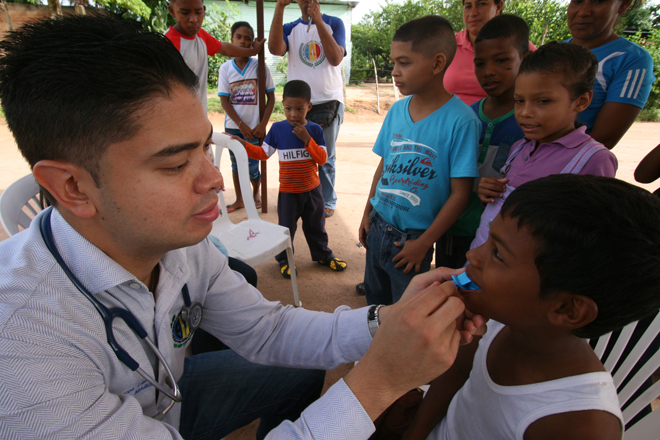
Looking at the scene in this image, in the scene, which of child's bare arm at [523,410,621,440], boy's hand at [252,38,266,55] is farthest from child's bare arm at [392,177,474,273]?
boy's hand at [252,38,266,55]

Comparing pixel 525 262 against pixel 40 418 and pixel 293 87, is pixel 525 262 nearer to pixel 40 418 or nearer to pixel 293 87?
pixel 40 418

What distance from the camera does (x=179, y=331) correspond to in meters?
1.19

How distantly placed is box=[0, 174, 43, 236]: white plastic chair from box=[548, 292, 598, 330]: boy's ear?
6.88 feet

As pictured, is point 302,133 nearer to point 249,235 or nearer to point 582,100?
point 249,235

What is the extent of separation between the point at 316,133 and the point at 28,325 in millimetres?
2622

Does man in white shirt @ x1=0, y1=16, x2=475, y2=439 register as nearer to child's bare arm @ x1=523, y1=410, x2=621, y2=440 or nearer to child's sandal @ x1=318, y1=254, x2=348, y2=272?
child's bare arm @ x1=523, y1=410, x2=621, y2=440

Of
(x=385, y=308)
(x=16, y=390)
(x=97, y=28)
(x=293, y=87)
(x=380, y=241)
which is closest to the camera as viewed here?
(x=16, y=390)

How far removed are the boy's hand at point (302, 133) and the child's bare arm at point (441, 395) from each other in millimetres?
2107

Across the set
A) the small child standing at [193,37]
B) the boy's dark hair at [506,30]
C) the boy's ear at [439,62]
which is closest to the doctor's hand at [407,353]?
the boy's ear at [439,62]

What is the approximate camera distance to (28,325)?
76 cm

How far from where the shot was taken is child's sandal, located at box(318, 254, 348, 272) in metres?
3.25

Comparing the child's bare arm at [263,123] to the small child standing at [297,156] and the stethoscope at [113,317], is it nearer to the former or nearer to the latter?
the small child standing at [297,156]

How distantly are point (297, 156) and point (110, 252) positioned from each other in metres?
2.15

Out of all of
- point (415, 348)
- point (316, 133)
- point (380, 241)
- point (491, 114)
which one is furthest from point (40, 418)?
point (316, 133)
